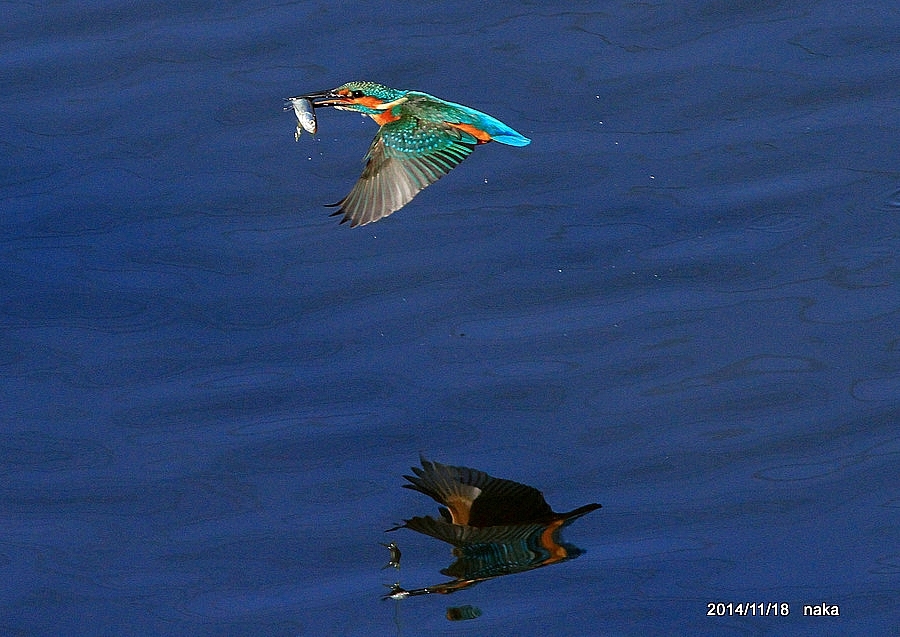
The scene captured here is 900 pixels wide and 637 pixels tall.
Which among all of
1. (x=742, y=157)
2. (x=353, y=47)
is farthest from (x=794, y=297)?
(x=353, y=47)

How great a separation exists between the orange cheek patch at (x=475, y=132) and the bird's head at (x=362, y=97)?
307 millimetres

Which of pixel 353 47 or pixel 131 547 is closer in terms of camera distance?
pixel 131 547

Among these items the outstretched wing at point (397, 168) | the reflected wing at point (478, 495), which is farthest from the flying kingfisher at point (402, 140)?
the reflected wing at point (478, 495)

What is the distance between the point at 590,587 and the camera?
4.25 m

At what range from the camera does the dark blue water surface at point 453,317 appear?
4.36 meters

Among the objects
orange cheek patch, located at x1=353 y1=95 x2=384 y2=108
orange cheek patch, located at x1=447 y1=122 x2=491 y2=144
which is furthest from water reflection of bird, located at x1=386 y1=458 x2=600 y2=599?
orange cheek patch, located at x1=353 y1=95 x2=384 y2=108

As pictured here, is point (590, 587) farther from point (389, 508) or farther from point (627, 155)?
point (627, 155)

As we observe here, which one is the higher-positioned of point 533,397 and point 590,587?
point 533,397

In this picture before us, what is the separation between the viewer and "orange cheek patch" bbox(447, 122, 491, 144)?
5.73 m

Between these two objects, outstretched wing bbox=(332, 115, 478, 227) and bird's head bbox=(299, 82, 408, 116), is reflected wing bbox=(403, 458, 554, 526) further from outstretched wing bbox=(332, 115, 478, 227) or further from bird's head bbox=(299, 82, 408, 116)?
bird's head bbox=(299, 82, 408, 116)

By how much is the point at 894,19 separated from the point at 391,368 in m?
3.62

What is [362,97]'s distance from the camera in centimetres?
587

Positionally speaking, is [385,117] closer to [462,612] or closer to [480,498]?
[480,498]

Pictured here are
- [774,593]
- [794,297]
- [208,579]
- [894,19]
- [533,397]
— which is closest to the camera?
[774,593]
